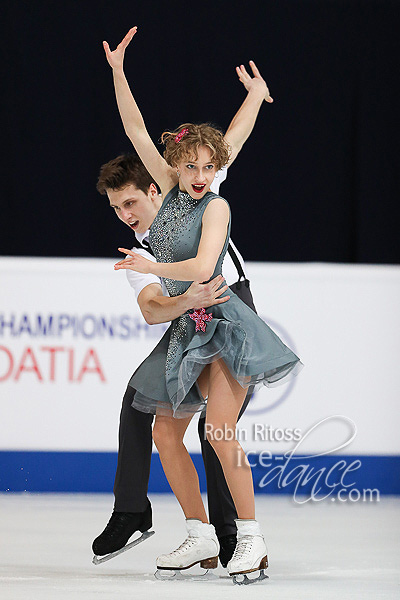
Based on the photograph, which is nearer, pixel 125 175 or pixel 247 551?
pixel 247 551

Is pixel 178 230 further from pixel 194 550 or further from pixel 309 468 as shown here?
pixel 309 468

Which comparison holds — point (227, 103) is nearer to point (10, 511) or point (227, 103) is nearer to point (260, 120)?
point (260, 120)

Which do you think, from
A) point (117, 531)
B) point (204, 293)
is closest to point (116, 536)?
point (117, 531)

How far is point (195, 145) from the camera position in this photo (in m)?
2.47

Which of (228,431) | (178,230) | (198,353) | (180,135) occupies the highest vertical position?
(180,135)

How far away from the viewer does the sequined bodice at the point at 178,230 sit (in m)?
2.51

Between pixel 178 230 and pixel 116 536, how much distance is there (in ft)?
2.94

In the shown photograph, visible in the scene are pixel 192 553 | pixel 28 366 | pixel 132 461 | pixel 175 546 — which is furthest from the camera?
pixel 28 366

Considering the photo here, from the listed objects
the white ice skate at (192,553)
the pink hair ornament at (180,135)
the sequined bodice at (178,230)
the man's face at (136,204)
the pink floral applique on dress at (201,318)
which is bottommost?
the white ice skate at (192,553)

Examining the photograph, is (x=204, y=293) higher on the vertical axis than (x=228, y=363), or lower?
higher

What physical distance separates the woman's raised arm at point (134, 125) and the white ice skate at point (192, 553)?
0.94m

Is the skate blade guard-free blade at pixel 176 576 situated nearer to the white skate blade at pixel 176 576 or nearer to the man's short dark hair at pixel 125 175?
the white skate blade at pixel 176 576

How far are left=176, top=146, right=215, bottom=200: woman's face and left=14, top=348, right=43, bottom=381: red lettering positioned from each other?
2.02 meters

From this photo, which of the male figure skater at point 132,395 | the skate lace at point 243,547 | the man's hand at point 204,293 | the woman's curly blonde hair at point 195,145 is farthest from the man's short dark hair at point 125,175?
the skate lace at point 243,547
